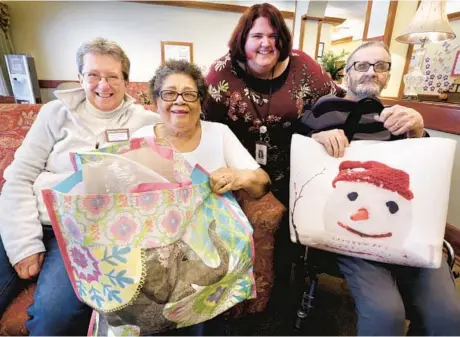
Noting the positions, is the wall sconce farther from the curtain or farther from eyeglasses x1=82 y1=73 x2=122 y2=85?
the curtain

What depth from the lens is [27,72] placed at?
431 cm

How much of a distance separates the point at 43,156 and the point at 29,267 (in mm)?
420

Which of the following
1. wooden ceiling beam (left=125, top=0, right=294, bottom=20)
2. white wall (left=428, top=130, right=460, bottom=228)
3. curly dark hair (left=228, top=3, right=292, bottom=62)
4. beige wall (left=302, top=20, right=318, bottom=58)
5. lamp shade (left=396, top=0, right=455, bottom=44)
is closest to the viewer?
curly dark hair (left=228, top=3, right=292, bottom=62)

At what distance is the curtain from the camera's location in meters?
4.30

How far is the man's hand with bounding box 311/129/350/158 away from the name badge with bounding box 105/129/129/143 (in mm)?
783

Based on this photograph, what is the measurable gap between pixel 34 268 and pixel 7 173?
37cm

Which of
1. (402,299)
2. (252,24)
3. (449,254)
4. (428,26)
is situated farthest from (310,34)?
(402,299)

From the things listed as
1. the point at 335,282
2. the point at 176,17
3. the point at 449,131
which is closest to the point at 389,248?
the point at 335,282

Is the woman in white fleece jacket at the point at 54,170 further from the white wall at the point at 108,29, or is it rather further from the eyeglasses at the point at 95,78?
the white wall at the point at 108,29

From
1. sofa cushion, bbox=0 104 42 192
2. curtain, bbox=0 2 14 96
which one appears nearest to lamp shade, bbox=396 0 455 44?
sofa cushion, bbox=0 104 42 192

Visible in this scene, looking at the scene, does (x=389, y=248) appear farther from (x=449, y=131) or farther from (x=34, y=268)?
(x=449, y=131)

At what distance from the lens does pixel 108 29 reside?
485 centimetres

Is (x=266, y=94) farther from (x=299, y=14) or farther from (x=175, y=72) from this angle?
(x=299, y=14)

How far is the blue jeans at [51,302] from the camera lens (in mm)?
797
